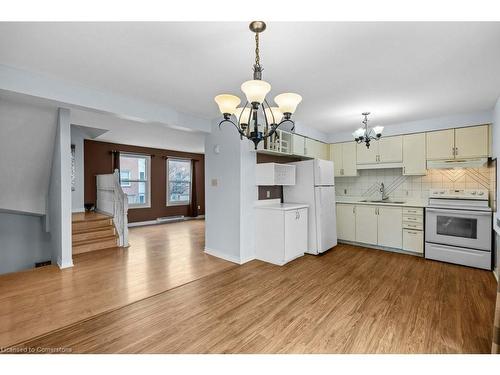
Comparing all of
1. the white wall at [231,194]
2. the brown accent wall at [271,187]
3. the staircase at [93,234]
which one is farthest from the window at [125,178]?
the brown accent wall at [271,187]

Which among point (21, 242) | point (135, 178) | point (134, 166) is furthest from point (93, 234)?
point (134, 166)

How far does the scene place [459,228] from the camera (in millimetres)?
3736

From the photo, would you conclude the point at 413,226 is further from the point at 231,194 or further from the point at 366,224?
the point at 231,194

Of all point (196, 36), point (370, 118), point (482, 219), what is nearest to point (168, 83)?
point (196, 36)

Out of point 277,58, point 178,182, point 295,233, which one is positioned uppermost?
point 277,58

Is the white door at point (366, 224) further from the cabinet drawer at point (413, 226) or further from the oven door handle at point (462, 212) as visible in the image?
the oven door handle at point (462, 212)

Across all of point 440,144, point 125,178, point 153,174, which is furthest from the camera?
point 153,174

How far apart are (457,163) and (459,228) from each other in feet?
3.39

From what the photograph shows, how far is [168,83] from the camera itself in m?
2.77

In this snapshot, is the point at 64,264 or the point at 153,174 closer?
the point at 64,264

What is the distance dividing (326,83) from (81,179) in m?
6.03

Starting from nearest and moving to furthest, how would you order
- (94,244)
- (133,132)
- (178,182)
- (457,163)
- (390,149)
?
1. (457,163)
2. (94,244)
3. (390,149)
4. (133,132)
5. (178,182)

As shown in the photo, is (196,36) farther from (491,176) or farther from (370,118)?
(491,176)

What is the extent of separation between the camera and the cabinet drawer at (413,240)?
413 cm
